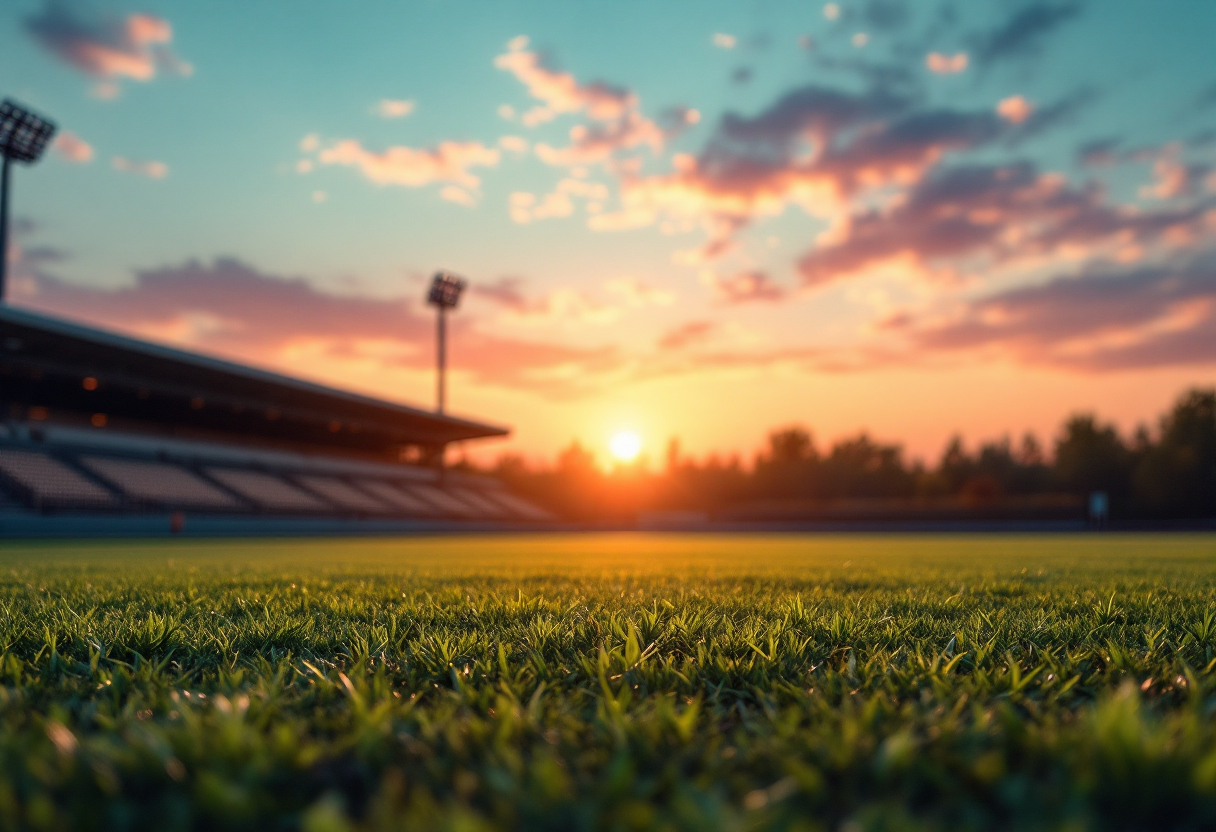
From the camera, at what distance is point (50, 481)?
2683 centimetres

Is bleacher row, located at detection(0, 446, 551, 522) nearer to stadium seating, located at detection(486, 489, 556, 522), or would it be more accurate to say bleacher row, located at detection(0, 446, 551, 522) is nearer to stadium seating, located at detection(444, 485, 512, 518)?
stadium seating, located at detection(444, 485, 512, 518)

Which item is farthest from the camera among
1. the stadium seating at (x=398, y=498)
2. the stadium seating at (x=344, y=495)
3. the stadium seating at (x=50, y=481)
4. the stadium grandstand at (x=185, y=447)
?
the stadium seating at (x=398, y=498)

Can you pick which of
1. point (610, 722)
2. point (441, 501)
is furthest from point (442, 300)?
point (610, 722)

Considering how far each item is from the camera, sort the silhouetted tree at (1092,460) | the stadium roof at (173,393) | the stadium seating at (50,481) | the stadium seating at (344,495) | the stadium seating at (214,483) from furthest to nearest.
→ the silhouetted tree at (1092,460) → the stadium seating at (344,495) → the stadium roof at (173,393) → the stadium seating at (214,483) → the stadium seating at (50,481)

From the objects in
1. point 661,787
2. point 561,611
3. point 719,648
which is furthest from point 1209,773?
point 561,611

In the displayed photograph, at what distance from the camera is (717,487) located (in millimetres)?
88312

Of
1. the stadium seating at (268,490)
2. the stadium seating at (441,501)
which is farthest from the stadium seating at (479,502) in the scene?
the stadium seating at (268,490)

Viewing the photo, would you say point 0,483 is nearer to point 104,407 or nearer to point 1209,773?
point 104,407

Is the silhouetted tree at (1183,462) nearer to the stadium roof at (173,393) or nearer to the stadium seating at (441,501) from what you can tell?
the stadium seating at (441,501)

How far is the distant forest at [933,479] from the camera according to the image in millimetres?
59562

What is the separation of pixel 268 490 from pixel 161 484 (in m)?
5.40

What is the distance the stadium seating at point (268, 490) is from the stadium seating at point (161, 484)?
1322mm

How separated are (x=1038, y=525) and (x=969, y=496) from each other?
3439cm

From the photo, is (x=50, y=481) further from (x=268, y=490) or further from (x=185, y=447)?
(x=268, y=490)
